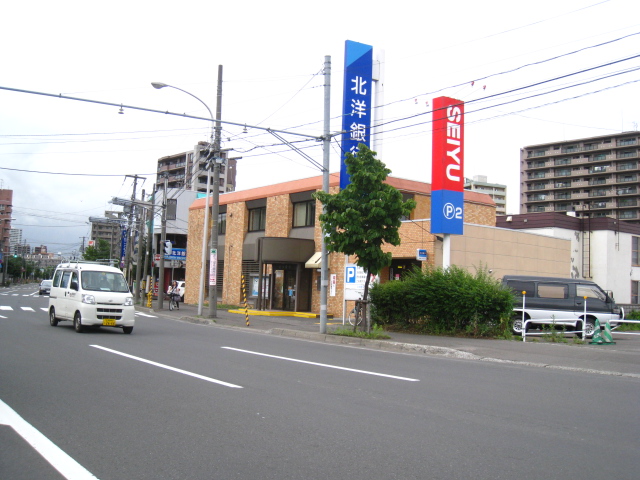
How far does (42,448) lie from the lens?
5625mm

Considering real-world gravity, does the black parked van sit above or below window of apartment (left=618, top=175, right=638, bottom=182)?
below

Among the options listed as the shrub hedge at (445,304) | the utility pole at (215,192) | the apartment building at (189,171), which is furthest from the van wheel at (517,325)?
the apartment building at (189,171)

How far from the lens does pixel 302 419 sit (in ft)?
22.9

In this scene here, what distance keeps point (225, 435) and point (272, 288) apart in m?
29.4

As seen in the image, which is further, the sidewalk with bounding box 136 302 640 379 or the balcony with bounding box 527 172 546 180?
the balcony with bounding box 527 172 546 180

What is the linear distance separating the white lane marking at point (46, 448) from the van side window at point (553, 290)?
723 inches

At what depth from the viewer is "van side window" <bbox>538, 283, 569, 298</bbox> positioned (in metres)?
21.0

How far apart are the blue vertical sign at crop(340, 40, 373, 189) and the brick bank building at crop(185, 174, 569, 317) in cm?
490

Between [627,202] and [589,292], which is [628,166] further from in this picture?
[589,292]

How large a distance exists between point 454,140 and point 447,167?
103 cm

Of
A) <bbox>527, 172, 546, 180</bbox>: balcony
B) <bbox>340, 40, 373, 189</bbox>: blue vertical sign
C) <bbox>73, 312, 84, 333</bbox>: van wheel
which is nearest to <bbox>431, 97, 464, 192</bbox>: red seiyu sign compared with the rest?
<bbox>340, 40, 373, 189</bbox>: blue vertical sign

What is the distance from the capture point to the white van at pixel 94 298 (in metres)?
17.0

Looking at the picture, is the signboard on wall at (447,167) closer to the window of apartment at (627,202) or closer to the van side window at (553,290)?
the van side window at (553,290)

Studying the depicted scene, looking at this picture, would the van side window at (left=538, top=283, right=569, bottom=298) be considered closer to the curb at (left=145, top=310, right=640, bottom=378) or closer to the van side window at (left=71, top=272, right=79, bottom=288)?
the curb at (left=145, top=310, right=640, bottom=378)
